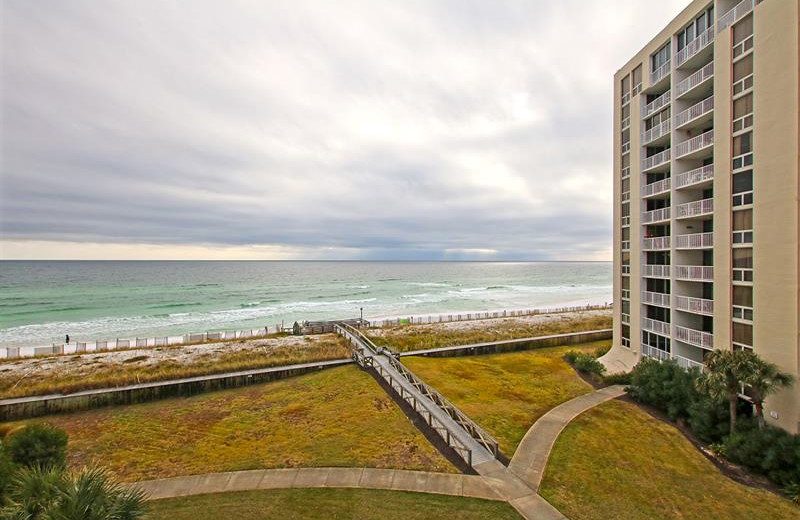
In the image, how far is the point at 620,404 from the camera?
19.5m

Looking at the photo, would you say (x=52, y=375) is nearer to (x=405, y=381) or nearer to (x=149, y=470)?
(x=149, y=470)

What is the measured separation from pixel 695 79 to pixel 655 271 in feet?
34.5

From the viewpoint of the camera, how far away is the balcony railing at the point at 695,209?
17.8m

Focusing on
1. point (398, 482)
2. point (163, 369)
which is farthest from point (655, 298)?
point (163, 369)

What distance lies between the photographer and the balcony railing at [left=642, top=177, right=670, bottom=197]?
20509mm

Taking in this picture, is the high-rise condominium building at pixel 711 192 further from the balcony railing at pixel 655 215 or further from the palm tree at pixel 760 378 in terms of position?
the palm tree at pixel 760 378

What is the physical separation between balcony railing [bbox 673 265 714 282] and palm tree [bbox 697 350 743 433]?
181 inches

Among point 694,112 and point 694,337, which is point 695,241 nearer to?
point 694,337

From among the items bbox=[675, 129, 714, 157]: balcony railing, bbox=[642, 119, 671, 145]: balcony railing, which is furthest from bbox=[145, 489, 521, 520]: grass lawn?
bbox=[642, 119, 671, 145]: balcony railing

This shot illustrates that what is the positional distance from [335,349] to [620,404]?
1988 cm

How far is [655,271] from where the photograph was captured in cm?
2153

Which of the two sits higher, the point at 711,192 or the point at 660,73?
the point at 660,73

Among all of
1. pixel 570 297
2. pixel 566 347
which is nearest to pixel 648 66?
pixel 566 347

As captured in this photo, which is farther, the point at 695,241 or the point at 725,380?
the point at 695,241
